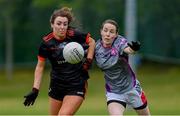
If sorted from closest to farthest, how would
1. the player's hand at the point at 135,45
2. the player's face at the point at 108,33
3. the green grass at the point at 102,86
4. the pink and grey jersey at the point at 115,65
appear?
the player's hand at the point at 135,45 < the player's face at the point at 108,33 < the pink and grey jersey at the point at 115,65 < the green grass at the point at 102,86

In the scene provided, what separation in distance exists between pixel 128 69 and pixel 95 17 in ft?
75.1

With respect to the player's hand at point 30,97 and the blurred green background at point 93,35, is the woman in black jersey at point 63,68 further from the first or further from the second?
the blurred green background at point 93,35

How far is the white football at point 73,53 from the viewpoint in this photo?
11156mm

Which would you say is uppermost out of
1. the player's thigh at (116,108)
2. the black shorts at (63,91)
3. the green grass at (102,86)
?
the black shorts at (63,91)

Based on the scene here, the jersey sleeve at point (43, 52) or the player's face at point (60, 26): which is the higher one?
the player's face at point (60, 26)

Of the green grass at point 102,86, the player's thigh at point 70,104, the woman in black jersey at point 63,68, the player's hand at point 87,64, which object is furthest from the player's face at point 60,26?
the green grass at point 102,86

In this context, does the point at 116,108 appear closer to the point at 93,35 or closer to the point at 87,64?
the point at 87,64

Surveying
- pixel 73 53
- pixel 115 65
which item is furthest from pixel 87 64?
pixel 115 65

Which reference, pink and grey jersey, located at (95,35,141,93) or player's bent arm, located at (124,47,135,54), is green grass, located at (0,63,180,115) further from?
player's bent arm, located at (124,47,135,54)

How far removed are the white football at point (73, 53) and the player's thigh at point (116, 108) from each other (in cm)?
89

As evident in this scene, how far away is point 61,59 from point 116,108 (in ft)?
3.75

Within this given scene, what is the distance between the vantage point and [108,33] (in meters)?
A: 11.4

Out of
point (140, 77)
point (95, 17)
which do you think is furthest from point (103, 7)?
point (140, 77)

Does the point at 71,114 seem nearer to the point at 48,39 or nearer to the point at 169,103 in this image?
the point at 48,39
